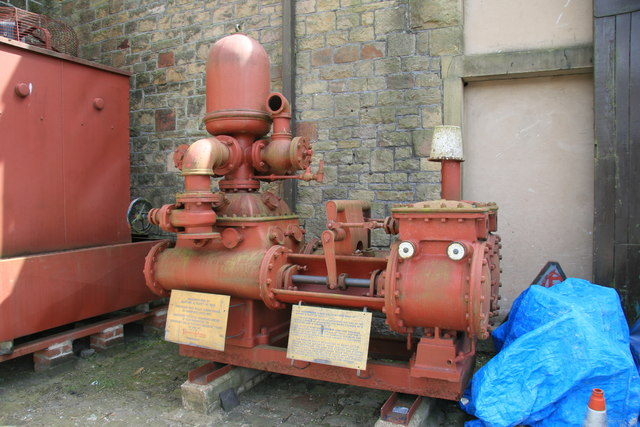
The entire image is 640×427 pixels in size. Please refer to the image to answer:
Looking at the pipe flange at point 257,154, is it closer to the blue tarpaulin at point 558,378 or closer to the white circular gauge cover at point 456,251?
the white circular gauge cover at point 456,251

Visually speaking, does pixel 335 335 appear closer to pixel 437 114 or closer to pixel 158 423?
pixel 158 423

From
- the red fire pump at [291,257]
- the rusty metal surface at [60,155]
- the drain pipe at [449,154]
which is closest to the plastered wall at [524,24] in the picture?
the drain pipe at [449,154]

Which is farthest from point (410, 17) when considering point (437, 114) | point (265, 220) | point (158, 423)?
point (158, 423)

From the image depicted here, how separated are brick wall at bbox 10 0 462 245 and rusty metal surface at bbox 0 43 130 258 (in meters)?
0.99

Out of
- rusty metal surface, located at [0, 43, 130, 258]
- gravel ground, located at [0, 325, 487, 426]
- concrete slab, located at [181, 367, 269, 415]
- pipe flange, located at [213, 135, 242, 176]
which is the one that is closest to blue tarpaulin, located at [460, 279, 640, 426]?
gravel ground, located at [0, 325, 487, 426]

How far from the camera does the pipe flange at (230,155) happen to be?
3.78 meters

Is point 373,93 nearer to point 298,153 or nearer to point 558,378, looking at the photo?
point 298,153

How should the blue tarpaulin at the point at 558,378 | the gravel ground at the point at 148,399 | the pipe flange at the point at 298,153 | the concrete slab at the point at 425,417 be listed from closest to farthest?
the blue tarpaulin at the point at 558,378 < the concrete slab at the point at 425,417 < the gravel ground at the point at 148,399 < the pipe flange at the point at 298,153

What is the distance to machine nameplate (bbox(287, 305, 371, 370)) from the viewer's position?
122 inches

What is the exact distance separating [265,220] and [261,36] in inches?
112

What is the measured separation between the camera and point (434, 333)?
3.00 m

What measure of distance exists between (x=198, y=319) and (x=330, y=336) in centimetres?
102

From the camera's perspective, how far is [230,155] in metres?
3.77

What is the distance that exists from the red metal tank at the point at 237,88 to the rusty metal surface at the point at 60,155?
1.76m
